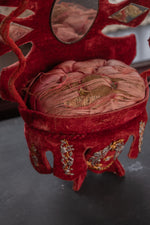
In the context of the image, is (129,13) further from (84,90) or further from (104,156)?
(104,156)

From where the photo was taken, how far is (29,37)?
1.18m

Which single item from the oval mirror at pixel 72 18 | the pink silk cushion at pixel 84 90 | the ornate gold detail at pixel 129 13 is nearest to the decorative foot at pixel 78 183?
the pink silk cushion at pixel 84 90

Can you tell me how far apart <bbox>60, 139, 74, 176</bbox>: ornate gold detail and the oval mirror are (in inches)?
17.9

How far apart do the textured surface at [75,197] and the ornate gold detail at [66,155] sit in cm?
20

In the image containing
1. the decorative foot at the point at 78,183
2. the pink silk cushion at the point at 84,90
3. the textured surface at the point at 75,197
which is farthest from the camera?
the decorative foot at the point at 78,183

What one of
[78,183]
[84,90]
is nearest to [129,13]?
[84,90]

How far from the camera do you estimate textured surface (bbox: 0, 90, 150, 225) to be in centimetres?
118

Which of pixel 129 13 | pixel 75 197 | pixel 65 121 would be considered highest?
pixel 129 13

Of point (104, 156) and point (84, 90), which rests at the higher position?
point (84, 90)

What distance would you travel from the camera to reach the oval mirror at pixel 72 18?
3.88ft

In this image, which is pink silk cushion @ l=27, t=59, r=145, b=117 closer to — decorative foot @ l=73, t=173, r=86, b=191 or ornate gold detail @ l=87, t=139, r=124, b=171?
ornate gold detail @ l=87, t=139, r=124, b=171

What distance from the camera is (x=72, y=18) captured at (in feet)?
4.10

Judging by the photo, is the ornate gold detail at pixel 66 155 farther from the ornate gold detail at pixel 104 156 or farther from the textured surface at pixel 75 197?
the textured surface at pixel 75 197

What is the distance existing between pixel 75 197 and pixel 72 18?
761 millimetres
